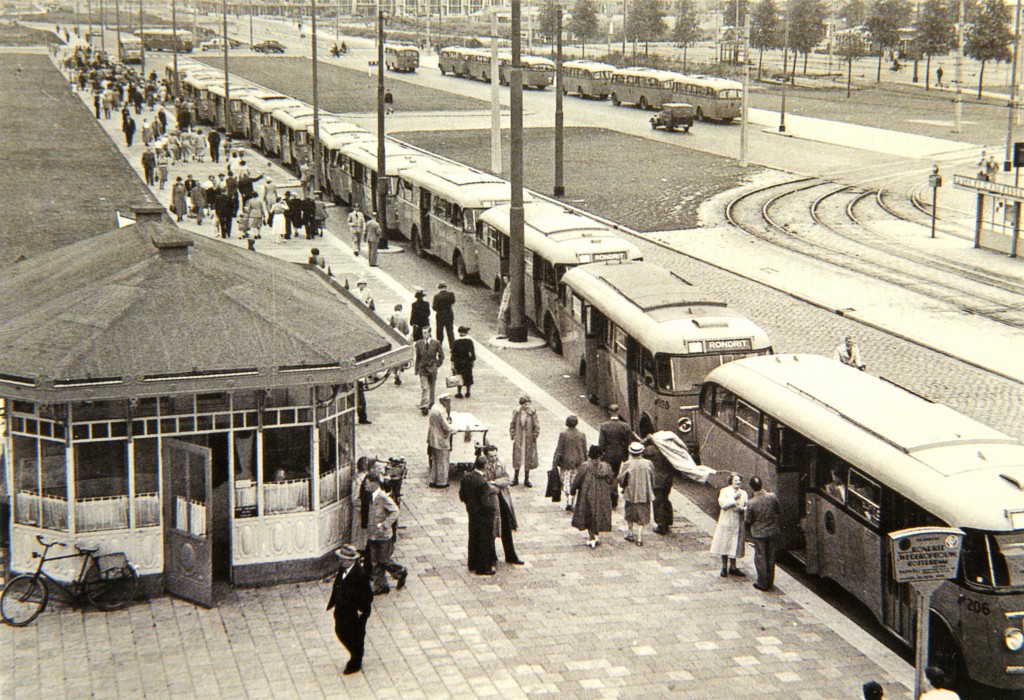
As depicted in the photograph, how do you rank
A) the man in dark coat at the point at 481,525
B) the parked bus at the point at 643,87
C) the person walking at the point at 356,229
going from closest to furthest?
1. the man in dark coat at the point at 481,525
2. the person walking at the point at 356,229
3. the parked bus at the point at 643,87

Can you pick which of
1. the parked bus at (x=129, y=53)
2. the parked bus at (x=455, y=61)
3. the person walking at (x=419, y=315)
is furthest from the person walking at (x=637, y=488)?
the parked bus at (x=129, y=53)

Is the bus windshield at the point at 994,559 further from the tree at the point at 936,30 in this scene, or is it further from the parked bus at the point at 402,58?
the parked bus at the point at 402,58

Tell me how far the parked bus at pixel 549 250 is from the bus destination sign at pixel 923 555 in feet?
47.2

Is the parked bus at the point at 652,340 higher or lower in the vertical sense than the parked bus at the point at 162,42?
lower

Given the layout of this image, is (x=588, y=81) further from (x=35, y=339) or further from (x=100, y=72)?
(x=35, y=339)

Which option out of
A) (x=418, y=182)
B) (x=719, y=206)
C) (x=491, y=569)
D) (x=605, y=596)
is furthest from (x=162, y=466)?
(x=719, y=206)

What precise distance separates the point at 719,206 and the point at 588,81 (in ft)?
126

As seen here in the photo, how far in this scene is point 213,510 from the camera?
14312 mm

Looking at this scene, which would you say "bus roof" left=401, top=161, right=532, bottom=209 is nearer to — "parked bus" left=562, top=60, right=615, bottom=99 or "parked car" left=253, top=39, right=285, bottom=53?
"parked bus" left=562, top=60, right=615, bottom=99

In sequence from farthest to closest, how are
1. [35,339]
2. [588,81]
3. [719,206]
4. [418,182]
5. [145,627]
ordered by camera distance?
1. [588,81]
2. [719,206]
3. [418,182]
4. [35,339]
5. [145,627]

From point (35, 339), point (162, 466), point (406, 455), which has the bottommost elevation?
point (406, 455)

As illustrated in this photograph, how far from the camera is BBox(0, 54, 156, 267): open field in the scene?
38188 millimetres

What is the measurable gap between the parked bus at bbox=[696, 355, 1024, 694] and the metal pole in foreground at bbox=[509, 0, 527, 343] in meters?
8.66

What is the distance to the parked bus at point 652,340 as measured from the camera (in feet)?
58.8
